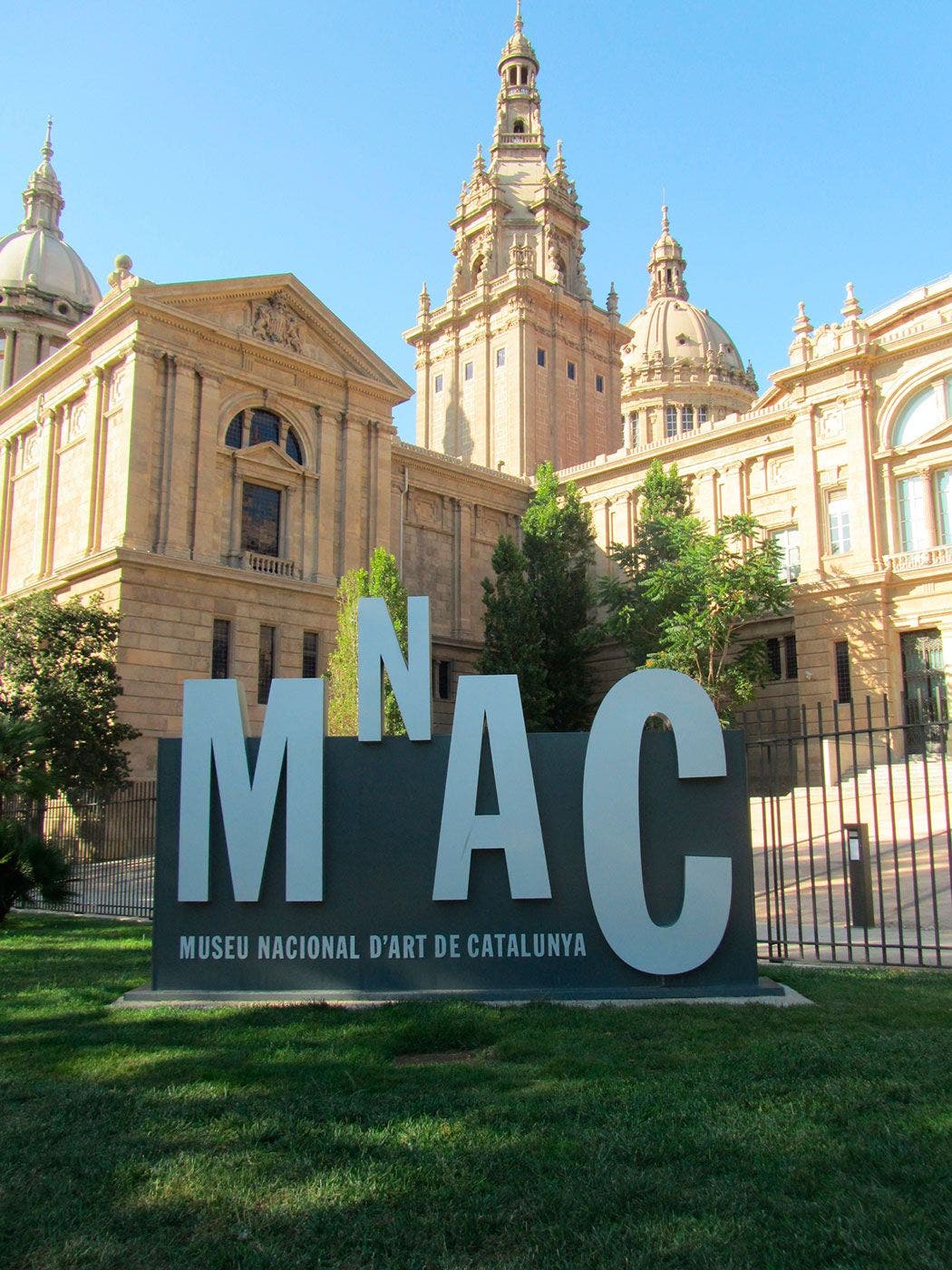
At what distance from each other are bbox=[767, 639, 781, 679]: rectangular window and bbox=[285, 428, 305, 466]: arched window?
64.2 feet

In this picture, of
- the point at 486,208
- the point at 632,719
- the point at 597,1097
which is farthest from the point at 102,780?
the point at 486,208

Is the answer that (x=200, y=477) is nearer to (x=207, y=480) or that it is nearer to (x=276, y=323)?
(x=207, y=480)

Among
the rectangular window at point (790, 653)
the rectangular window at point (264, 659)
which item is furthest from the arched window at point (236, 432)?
the rectangular window at point (790, 653)

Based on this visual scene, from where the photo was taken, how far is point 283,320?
38656 mm

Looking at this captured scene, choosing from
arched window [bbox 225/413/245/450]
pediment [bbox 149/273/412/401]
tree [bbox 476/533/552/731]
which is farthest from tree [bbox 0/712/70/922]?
tree [bbox 476/533/552/731]

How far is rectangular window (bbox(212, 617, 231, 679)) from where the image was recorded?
3531 centimetres

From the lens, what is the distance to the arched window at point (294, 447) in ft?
129

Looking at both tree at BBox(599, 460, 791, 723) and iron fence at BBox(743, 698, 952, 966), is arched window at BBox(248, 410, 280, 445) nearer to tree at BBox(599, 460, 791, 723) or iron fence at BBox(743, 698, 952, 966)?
tree at BBox(599, 460, 791, 723)

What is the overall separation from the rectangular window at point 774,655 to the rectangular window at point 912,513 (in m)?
6.71

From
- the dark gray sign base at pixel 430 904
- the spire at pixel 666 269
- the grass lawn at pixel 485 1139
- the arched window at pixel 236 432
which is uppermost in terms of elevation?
the spire at pixel 666 269

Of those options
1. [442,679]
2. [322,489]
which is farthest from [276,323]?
[442,679]

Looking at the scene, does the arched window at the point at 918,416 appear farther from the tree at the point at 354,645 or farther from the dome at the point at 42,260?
the dome at the point at 42,260

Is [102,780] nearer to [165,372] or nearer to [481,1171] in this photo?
[165,372]

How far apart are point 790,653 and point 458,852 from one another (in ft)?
106
